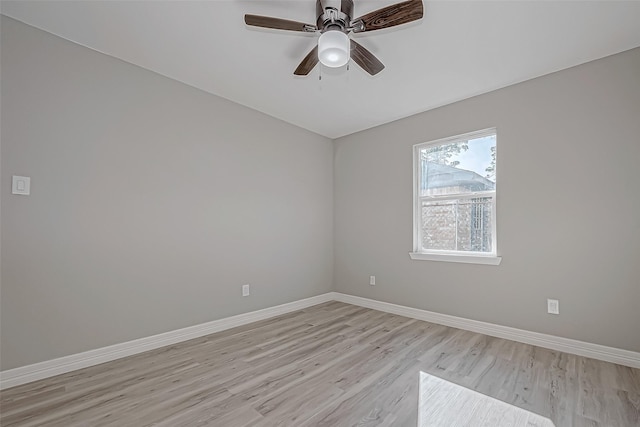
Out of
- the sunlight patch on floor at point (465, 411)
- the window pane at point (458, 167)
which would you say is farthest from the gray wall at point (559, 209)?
the sunlight patch on floor at point (465, 411)

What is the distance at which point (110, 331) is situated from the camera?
8.22 feet

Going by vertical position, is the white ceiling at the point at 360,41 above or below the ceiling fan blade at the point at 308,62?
above

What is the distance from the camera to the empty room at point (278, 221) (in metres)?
1.98

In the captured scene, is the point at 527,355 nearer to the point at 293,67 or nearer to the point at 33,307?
the point at 293,67

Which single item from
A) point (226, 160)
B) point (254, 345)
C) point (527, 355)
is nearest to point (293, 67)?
point (226, 160)

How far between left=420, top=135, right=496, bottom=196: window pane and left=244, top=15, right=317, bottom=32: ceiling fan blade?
2325mm

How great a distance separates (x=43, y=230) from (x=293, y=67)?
2.42 meters

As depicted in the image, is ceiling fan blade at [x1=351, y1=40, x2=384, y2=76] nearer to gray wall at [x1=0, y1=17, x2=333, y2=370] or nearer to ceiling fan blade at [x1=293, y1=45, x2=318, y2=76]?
ceiling fan blade at [x1=293, y1=45, x2=318, y2=76]

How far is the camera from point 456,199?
11.4 ft

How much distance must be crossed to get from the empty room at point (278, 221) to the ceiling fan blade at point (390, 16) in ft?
0.04

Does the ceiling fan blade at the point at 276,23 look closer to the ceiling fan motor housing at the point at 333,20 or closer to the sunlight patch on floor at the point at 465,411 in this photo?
the ceiling fan motor housing at the point at 333,20

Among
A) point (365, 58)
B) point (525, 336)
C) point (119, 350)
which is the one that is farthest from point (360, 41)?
point (119, 350)

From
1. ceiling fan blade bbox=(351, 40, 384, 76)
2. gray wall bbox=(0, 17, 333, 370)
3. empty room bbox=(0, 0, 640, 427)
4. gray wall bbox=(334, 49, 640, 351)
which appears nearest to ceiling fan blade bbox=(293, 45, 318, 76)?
empty room bbox=(0, 0, 640, 427)

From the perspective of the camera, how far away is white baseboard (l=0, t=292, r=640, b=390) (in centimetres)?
218
